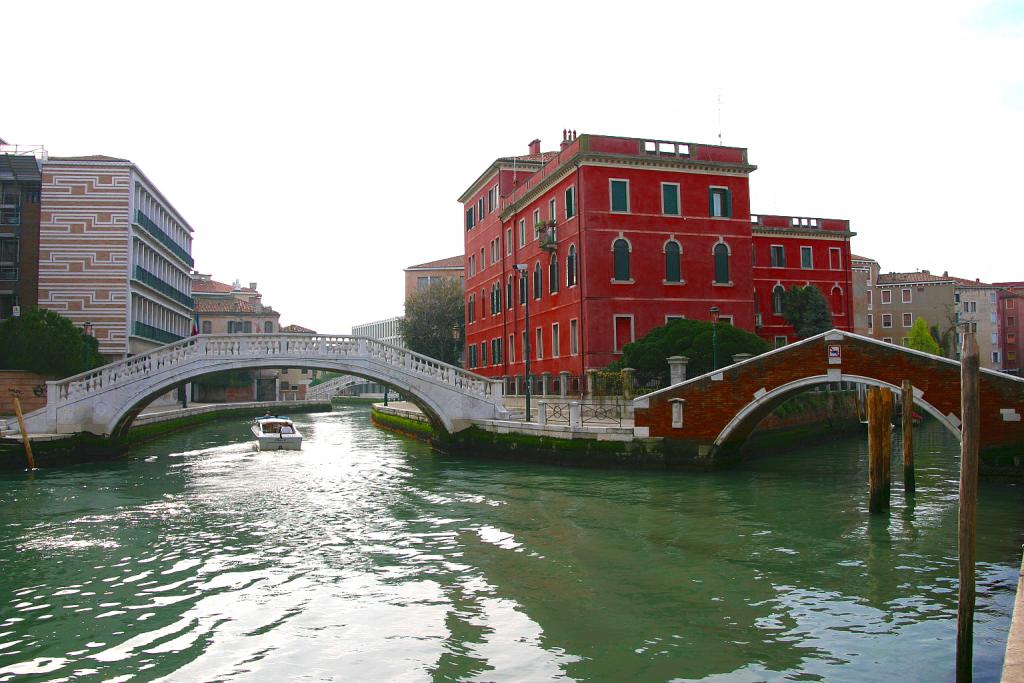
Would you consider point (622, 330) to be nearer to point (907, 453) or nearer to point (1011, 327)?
point (907, 453)

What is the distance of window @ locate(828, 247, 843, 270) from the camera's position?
1565 inches

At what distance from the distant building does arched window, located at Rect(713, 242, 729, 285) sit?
127ft

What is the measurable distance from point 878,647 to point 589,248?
21154 mm

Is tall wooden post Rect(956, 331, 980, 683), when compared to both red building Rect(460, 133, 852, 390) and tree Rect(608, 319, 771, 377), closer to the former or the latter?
tree Rect(608, 319, 771, 377)

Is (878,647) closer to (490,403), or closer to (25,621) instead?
(25,621)

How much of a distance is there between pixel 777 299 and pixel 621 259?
13406mm

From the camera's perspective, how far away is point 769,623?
7.66m

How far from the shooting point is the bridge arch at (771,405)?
16.1 metres

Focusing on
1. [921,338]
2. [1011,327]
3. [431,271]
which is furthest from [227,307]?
[1011,327]

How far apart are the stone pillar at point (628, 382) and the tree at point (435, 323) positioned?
85.1 ft

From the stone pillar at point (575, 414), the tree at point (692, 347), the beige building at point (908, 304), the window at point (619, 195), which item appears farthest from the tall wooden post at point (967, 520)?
the beige building at point (908, 304)

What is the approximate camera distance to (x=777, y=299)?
38031 mm

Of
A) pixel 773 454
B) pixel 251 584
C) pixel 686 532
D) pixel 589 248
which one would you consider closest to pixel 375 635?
pixel 251 584

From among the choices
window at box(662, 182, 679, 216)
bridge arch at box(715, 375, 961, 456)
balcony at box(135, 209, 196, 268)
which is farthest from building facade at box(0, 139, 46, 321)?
bridge arch at box(715, 375, 961, 456)
